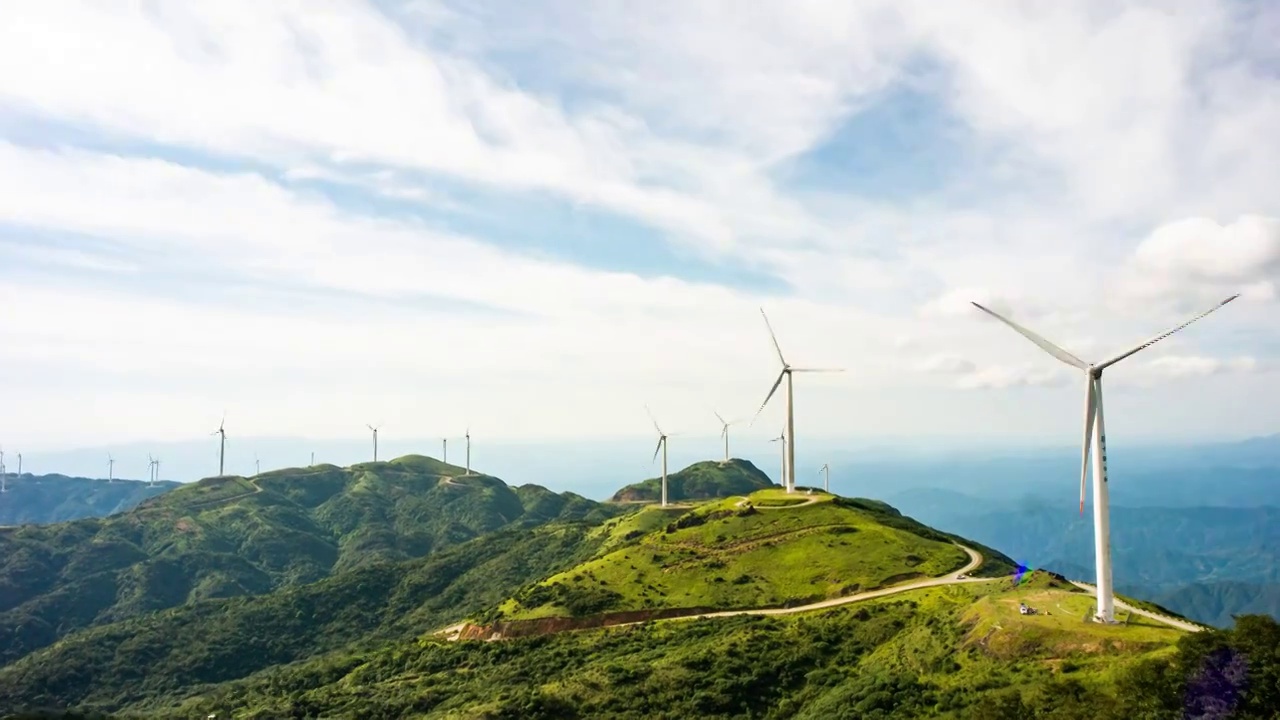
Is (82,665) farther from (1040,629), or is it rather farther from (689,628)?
(1040,629)

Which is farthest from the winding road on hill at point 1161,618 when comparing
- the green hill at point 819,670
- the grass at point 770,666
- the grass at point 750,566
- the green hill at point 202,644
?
the green hill at point 202,644

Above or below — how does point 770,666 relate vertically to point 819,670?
above

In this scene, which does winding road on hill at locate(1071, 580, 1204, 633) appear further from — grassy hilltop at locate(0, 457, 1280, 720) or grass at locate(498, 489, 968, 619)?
grass at locate(498, 489, 968, 619)

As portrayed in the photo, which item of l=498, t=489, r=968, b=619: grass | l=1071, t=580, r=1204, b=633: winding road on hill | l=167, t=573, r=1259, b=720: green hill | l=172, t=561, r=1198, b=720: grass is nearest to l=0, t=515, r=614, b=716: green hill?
l=498, t=489, r=968, b=619: grass

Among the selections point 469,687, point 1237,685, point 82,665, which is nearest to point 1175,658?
point 1237,685

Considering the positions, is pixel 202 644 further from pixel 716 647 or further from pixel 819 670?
pixel 819 670

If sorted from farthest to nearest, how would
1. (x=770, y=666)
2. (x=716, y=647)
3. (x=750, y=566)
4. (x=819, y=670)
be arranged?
(x=750, y=566)
(x=716, y=647)
(x=770, y=666)
(x=819, y=670)

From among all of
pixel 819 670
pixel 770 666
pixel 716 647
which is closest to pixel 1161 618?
pixel 819 670

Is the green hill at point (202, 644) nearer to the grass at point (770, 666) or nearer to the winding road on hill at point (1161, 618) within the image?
the grass at point (770, 666)

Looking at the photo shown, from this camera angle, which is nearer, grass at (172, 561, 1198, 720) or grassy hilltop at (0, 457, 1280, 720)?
grassy hilltop at (0, 457, 1280, 720)
